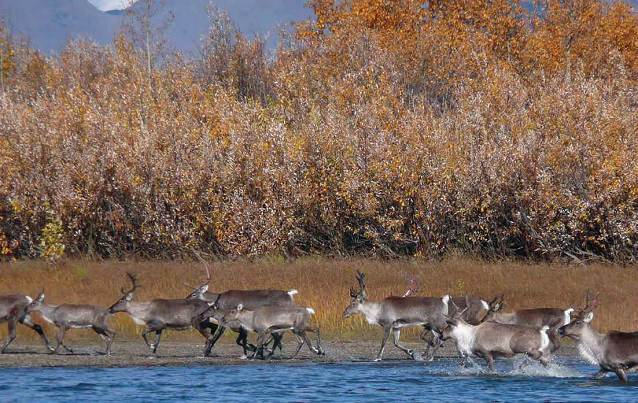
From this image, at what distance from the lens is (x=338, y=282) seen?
27.4 meters

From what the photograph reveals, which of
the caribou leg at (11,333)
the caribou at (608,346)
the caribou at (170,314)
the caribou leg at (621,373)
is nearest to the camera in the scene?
the caribou at (608,346)

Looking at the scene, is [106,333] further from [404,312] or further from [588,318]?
[588,318]

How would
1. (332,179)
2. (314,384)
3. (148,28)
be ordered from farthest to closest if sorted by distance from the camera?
(148,28), (332,179), (314,384)

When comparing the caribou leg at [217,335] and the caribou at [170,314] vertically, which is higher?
the caribou at [170,314]

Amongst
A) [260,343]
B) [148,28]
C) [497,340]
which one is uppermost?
[148,28]

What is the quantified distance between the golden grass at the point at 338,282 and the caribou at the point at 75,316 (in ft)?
8.30

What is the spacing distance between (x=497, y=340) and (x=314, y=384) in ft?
10.7

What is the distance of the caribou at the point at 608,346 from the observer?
1688cm

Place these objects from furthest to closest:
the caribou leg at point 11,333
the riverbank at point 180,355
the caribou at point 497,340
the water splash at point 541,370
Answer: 1. the caribou leg at point 11,333
2. the riverbank at point 180,355
3. the water splash at point 541,370
4. the caribou at point 497,340

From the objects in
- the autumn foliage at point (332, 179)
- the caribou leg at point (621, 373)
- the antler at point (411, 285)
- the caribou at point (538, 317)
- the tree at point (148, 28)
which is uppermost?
the tree at point (148, 28)

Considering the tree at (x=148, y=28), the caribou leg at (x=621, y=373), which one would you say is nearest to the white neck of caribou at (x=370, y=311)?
the caribou leg at (x=621, y=373)

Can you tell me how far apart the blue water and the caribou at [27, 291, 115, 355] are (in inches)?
64.5

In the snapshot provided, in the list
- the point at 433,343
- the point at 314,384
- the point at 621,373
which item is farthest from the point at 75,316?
the point at 621,373

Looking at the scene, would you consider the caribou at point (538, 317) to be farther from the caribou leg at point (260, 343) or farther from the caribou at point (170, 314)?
the caribou at point (170, 314)
